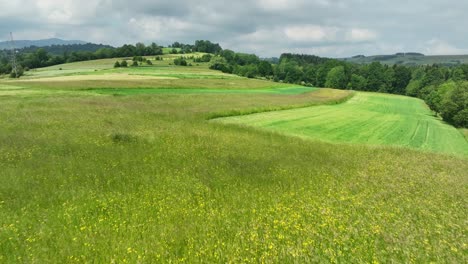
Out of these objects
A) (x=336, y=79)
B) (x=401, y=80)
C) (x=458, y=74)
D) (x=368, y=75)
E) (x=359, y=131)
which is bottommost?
(x=359, y=131)

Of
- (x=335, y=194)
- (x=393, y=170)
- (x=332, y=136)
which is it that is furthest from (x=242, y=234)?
(x=332, y=136)

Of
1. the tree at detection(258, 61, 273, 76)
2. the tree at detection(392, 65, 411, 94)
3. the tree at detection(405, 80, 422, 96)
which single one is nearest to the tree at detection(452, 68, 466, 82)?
the tree at detection(405, 80, 422, 96)

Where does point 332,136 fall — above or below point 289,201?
below

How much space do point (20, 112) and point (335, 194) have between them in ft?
88.1

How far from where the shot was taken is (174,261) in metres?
6.88

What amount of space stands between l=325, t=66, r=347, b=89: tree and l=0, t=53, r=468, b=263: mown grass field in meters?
115

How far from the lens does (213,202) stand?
10484 millimetres

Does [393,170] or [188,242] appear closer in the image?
[188,242]

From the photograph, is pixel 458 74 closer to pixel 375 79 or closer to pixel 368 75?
pixel 375 79

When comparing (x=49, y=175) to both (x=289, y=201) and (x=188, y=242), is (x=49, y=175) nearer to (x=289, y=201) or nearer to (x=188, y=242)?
(x=188, y=242)

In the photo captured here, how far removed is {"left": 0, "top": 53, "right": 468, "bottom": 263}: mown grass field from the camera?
745 cm

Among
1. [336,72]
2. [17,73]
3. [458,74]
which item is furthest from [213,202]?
[458,74]

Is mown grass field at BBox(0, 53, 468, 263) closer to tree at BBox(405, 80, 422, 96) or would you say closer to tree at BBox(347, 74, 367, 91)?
tree at BBox(405, 80, 422, 96)

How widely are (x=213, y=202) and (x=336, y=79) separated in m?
128
